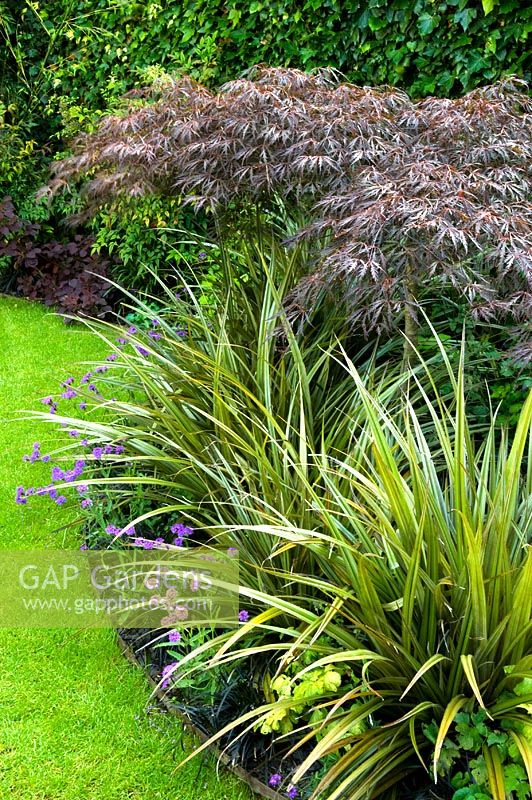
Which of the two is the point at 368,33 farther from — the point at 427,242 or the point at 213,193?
the point at 427,242

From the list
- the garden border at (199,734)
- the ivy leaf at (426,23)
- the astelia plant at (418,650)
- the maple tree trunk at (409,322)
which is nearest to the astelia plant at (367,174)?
the maple tree trunk at (409,322)

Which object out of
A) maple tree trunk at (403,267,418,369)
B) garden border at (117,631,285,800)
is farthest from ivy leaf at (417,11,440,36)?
garden border at (117,631,285,800)

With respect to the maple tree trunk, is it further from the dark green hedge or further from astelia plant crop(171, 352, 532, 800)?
the dark green hedge

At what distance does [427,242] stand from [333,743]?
1518 millimetres

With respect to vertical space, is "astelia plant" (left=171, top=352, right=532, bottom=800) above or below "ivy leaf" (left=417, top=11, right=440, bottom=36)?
below

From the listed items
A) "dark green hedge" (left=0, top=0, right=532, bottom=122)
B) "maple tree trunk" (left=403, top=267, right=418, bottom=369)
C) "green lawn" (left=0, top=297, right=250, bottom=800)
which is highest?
"dark green hedge" (left=0, top=0, right=532, bottom=122)

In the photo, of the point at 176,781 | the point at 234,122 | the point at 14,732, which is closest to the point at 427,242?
the point at 234,122

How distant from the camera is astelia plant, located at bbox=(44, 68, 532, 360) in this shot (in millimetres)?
2412

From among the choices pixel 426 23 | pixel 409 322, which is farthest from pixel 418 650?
pixel 426 23
